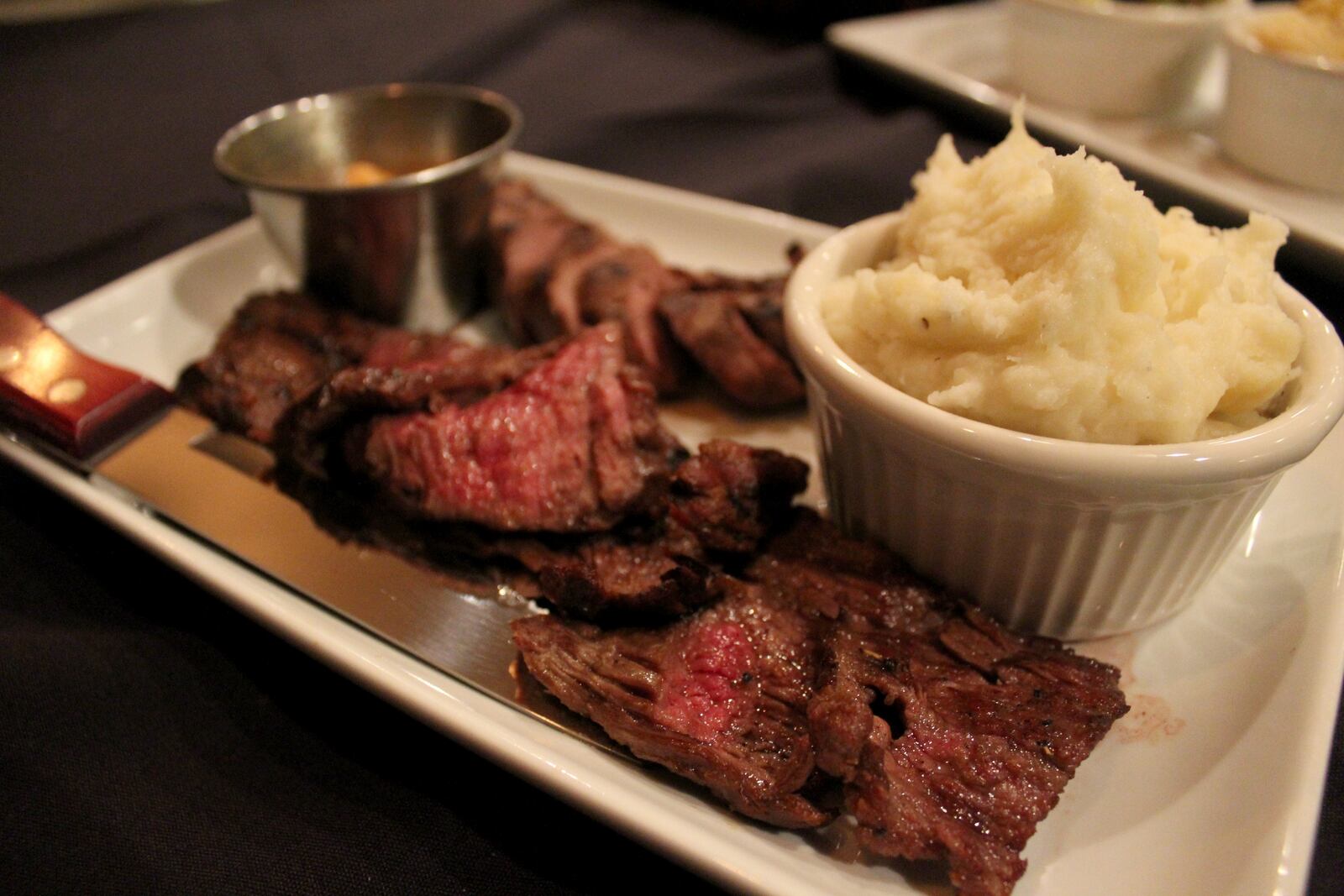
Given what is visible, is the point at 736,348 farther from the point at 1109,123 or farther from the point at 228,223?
the point at 228,223

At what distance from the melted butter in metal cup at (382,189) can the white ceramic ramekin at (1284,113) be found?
147 inches

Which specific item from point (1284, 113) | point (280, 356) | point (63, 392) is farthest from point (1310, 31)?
point (63, 392)

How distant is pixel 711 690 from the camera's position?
220 centimetres

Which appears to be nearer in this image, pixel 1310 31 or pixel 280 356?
A: pixel 280 356

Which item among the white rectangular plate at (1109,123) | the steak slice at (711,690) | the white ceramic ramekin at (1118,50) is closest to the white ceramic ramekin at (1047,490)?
the steak slice at (711,690)

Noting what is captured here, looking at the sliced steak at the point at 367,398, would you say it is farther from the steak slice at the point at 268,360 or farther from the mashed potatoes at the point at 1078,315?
the mashed potatoes at the point at 1078,315

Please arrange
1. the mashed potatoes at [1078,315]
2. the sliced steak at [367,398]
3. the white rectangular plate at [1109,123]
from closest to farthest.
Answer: the mashed potatoes at [1078,315], the sliced steak at [367,398], the white rectangular plate at [1109,123]

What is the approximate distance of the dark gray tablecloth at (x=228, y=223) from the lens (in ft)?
6.88

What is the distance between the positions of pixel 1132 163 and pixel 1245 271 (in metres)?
2.28

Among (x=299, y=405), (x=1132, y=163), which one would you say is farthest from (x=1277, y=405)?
(x=299, y=405)

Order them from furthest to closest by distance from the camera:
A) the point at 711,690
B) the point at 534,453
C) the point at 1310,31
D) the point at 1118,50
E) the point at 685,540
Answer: the point at 1118,50 < the point at 1310,31 < the point at 534,453 < the point at 685,540 < the point at 711,690

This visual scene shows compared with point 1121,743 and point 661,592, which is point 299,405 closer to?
point 661,592

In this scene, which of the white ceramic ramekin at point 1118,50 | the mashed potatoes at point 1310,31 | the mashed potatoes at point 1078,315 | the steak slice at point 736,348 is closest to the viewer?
the mashed potatoes at point 1078,315

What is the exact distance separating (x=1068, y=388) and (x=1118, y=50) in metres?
4.00
